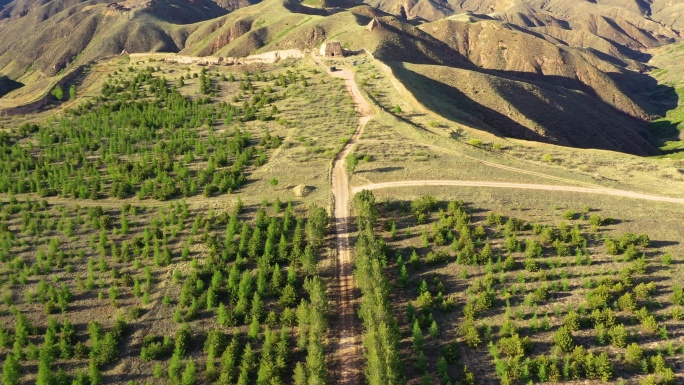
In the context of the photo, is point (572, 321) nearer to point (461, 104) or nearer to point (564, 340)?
point (564, 340)

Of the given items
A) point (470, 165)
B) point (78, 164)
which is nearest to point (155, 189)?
point (78, 164)

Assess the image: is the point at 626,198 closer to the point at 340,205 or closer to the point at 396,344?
the point at 340,205

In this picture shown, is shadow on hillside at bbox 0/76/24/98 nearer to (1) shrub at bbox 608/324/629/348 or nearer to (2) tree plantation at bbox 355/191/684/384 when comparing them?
(2) tree plantation at bbox 355/191/684/384

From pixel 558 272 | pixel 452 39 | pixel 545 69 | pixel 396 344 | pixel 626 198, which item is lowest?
pixel 396 344

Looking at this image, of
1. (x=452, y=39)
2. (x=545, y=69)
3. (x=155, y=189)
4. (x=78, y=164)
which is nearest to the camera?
(x=155, y=189)

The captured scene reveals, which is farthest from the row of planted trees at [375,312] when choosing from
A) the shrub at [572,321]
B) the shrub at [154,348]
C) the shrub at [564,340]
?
the shrub at [154,348]

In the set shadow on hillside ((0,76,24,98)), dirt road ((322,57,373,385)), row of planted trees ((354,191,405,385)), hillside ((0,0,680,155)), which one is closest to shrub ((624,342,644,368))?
row of planted trees ((354,191,405,385))

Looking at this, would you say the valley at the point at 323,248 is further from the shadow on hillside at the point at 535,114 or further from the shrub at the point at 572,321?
the shadow on hillside at the point at 535,114

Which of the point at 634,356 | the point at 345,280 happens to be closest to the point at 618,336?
the point at 634,356

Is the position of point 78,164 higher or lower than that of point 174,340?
higher
